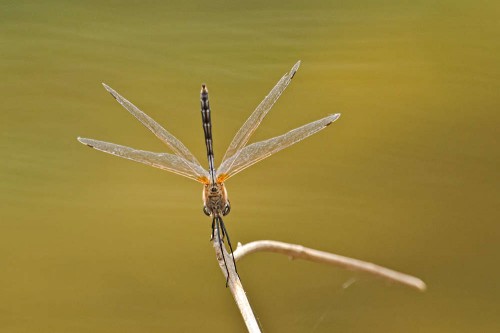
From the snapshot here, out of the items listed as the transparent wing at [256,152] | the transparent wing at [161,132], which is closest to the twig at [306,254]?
the transparent wing at [256,152]

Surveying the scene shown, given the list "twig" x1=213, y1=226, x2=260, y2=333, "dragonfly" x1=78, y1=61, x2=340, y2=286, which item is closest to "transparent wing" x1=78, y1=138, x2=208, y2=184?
"dragonfly" x1=78, y1=61, x2=340, y2=286

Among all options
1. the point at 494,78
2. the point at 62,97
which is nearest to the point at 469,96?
the point at 494,78

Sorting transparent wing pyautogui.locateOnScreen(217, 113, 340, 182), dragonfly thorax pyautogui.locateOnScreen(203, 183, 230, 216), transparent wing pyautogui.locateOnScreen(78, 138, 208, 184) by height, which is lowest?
dragonfly thorax pyautogui.locateOnScreen(203, 183, 230, 216)

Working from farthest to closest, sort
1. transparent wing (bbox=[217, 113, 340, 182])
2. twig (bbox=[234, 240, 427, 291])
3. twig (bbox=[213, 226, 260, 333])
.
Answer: transparent wing (bbox=[217, 113, 340, 182])
twig (bbox=[234, 240, 427, 291])
twig (bbox=[213, 226, 260, 333])

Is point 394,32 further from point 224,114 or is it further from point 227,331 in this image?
point 227,331

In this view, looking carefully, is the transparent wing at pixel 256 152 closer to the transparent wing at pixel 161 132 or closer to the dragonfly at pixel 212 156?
the dragonfly at pixel 212 156

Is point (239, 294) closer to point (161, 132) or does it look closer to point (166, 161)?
point (166, 161)

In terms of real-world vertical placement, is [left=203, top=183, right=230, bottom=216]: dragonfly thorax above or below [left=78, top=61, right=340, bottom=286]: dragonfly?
below

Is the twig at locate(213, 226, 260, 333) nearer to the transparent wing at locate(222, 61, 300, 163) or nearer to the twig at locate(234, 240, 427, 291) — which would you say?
the twig at locate(234, 240, 427, 291)
